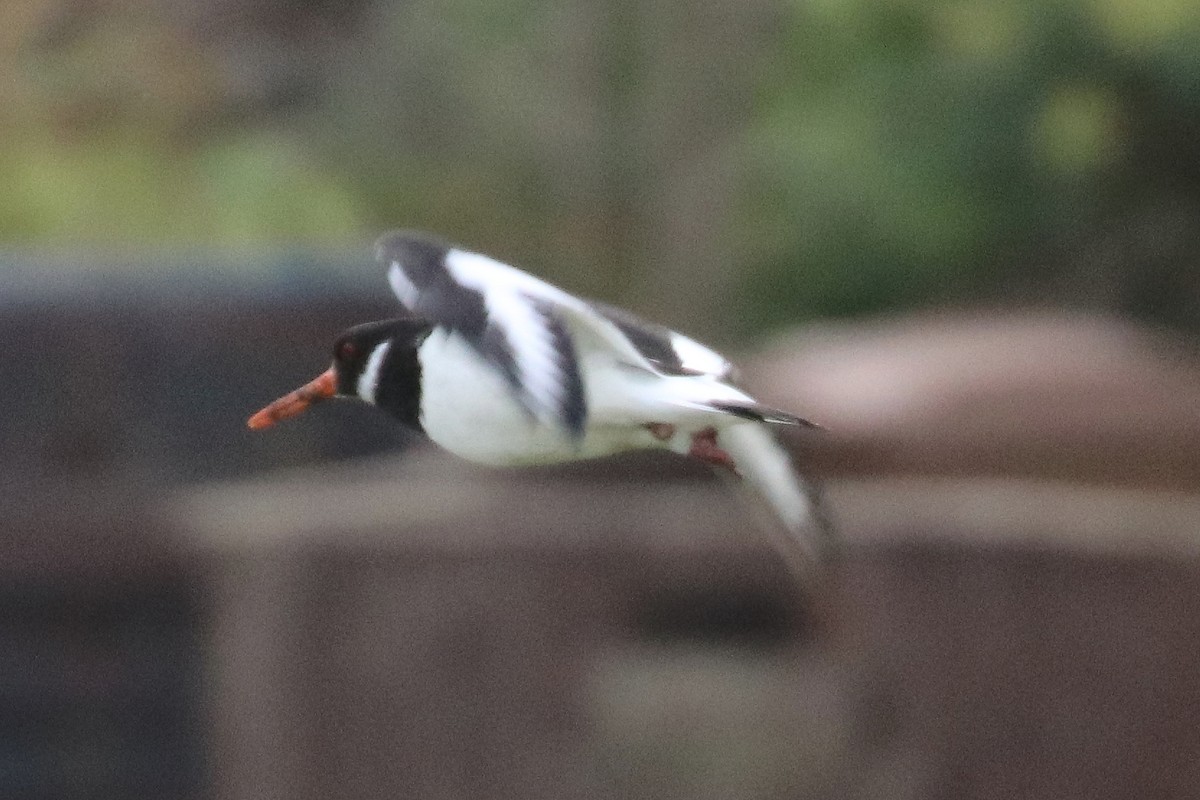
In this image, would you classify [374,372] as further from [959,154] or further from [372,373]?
[959,154]

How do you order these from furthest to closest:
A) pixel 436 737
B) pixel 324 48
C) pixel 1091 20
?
pixel 1091 20 < pixel 324 48 < pixel 436 737

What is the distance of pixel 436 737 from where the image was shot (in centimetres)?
288

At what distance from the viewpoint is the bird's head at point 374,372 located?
1.82 ft

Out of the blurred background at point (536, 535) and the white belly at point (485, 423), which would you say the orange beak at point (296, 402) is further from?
the blurred background at point (536, 535)

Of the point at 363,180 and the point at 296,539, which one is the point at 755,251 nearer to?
the point at 363,180

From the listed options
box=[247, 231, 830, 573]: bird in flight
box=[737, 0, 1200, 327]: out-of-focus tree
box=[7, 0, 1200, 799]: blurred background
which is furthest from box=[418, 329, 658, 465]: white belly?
box=[737, 0, 1200, 327]: out-of-focus tree

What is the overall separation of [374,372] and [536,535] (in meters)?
2.21

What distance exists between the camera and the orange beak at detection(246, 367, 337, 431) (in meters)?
0.54

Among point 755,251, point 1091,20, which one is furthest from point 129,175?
point 1091,20

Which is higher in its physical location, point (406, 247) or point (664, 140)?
point (406, 247)

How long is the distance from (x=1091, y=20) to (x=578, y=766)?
223cm

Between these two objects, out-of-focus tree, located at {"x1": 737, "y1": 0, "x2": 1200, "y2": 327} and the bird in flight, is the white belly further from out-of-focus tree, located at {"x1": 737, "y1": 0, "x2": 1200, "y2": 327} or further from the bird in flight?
out-of-focus tree, located at {"x1": 737, "y1": 0, "x2": 1200, "y2": 327}

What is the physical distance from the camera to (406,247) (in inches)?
22.8

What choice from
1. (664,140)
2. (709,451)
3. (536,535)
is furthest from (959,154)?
(709,451)
